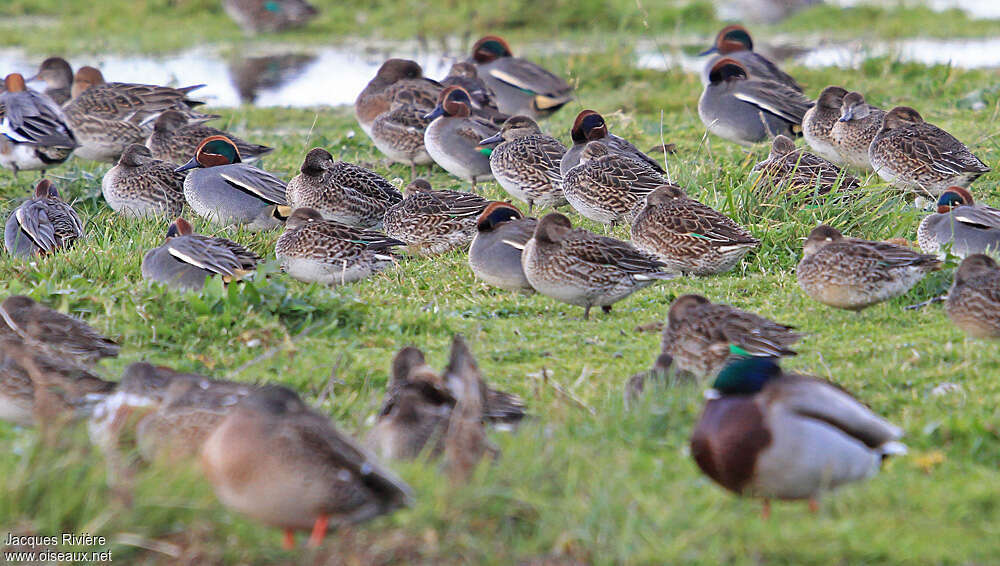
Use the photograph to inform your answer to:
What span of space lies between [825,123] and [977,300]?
478 centimetres

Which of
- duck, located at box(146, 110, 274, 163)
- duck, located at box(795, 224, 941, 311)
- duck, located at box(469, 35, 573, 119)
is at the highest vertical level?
duck, located at box(795, 224, 941, 311)

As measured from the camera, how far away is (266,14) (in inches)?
821

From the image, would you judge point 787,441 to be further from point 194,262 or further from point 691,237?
point 194,262

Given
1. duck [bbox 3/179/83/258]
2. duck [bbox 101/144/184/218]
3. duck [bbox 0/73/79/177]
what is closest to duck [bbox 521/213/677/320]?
duck [bbox 3/179/83/258]

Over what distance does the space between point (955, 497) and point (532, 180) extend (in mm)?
5956

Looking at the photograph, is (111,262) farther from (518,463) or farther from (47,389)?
(518,463)

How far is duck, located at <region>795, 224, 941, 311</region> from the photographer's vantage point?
707cm

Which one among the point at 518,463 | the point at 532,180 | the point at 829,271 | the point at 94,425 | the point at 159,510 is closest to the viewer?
the point at 159,510

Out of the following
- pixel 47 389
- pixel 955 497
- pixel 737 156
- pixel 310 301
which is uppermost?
pixel 955 497

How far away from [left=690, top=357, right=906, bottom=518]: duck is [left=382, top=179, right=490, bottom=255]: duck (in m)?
4.80

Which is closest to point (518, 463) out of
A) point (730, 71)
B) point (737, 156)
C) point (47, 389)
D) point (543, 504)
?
point (543, 504)

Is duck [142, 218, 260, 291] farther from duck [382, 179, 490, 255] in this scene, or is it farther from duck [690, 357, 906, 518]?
duck [690, 357, 906, 518]

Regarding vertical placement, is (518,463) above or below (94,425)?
above

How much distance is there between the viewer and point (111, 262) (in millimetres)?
8109
